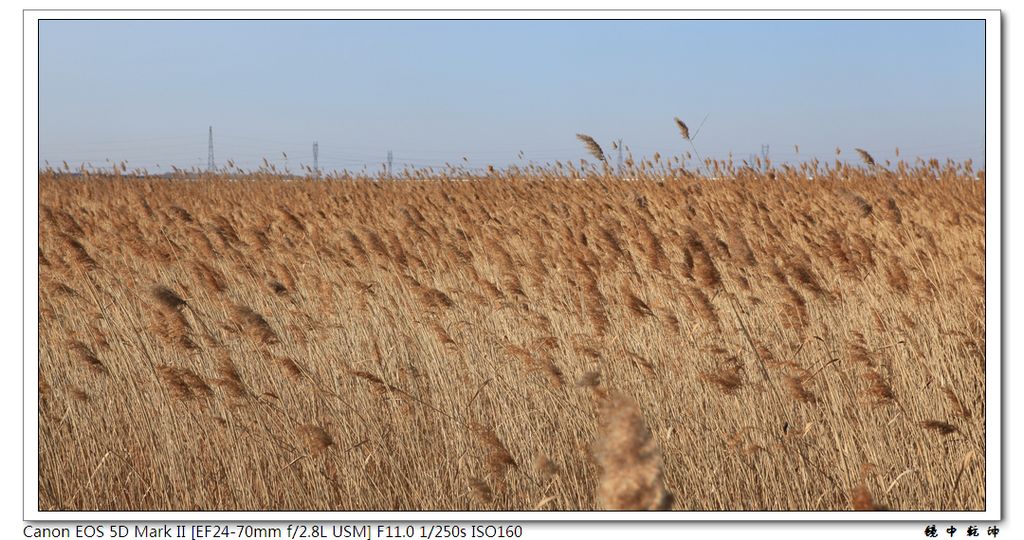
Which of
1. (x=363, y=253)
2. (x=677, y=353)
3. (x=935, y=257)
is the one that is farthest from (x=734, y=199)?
(x=677, y=353)

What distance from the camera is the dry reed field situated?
2613 millimetres

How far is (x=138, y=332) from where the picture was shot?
144 inches

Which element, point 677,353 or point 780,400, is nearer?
point 780,400

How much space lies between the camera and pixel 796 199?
7332 millimetres

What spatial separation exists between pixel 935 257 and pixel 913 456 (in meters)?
2.26

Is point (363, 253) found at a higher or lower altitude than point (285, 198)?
lower

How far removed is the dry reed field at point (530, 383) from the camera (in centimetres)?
261

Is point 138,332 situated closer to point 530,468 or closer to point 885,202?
point 530,468

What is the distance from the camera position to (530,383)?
3244 mm

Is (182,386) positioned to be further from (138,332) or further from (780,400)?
(780,400)
